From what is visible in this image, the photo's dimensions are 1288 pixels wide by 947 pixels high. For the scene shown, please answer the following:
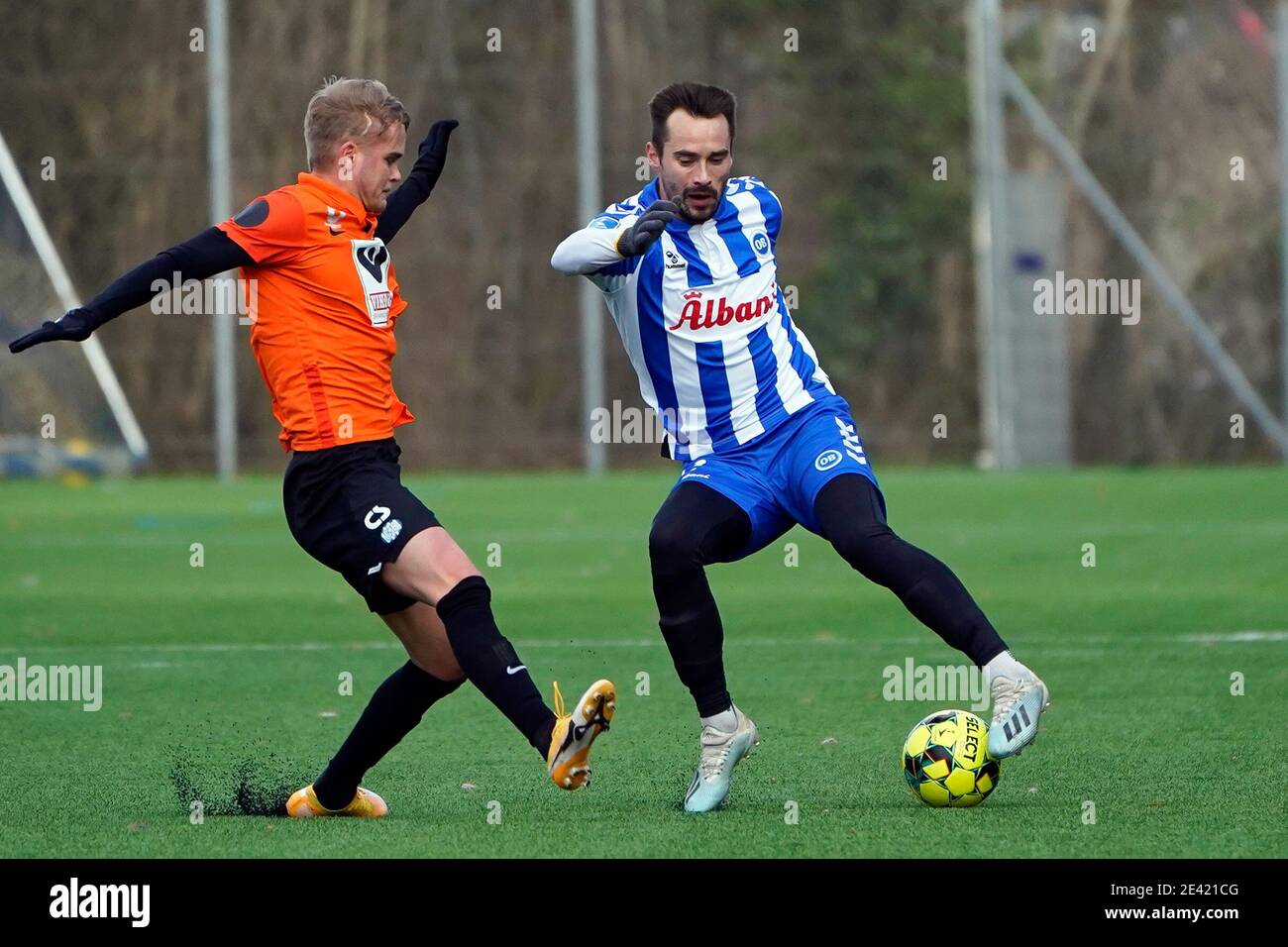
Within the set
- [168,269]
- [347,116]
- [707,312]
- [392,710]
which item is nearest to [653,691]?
[707,312]

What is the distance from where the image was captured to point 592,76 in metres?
22.0

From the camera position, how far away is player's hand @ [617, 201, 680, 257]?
5.59 meters

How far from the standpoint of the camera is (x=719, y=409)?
6168 mm

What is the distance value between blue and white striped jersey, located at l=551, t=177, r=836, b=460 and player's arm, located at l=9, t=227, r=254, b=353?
1150 mm

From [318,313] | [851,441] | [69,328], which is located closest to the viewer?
[69,328]

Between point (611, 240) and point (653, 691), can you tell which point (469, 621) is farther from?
point (653, 691)

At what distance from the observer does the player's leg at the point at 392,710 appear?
18.6 ft

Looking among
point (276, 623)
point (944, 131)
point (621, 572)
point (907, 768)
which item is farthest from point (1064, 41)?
point (907, 768)

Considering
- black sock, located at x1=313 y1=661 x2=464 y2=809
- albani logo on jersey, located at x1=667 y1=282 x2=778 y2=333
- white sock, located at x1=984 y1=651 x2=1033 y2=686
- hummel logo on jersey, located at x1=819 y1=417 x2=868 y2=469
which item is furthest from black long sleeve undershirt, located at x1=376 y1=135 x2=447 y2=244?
white sock, located at x1=984 y1=651 x2=1033 y2=686

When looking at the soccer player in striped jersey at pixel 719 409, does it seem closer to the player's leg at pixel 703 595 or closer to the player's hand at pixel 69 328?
the player's leg at pixel 703 595

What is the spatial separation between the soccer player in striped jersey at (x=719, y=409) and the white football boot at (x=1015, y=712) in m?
0.05

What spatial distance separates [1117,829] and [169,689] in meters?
4.23

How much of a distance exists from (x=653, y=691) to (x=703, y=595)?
230 cm
